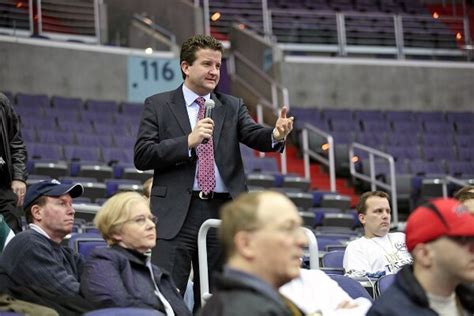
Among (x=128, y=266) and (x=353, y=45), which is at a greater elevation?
(x=353, y=45)

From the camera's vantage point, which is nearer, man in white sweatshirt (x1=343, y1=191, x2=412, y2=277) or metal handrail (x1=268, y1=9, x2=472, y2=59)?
man in white sweatshirt (x1=343, y1=191, x2=412, y2=277)

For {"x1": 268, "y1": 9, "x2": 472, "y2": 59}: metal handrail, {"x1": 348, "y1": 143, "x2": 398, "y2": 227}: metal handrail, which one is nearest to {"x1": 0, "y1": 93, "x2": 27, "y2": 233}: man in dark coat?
{"x1": 348, "y1": 143, "x2": 398, "y2": 227}: metal handrail

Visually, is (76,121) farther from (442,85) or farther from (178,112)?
(178,112)

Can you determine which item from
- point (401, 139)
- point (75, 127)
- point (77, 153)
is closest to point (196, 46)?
point (77, 153)

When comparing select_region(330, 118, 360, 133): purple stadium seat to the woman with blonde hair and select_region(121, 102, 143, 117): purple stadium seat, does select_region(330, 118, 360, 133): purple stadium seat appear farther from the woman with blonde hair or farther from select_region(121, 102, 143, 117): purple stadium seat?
the woman with blonde hair

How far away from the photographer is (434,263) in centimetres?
355

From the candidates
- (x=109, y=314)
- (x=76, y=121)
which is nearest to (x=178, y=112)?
(x=109, y=314)

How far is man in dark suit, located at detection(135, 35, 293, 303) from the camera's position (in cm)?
506

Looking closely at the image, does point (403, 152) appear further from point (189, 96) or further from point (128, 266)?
point (128, 266)

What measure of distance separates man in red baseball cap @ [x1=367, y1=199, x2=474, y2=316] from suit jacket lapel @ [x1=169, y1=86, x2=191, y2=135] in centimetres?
190

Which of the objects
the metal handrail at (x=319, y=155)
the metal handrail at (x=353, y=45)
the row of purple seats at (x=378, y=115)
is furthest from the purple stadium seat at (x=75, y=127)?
the metal handrail at (x=353, y=45)

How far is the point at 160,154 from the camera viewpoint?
507 centimetres

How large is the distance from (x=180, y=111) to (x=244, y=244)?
2.31 meters

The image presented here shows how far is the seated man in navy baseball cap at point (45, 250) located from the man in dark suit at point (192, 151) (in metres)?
0.41
